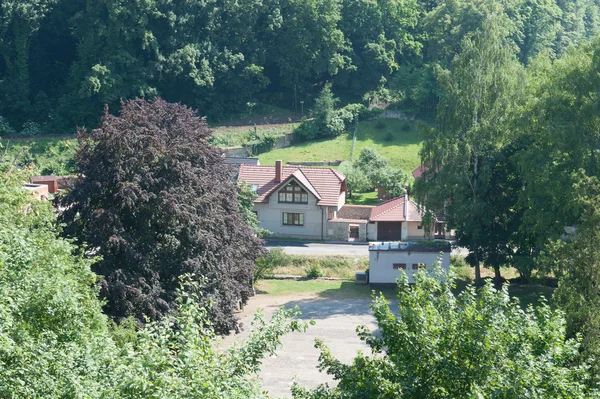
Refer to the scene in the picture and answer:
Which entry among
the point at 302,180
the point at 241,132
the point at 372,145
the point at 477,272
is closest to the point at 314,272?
the point at 477,272

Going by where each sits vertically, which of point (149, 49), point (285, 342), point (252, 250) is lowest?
point (285, 342)

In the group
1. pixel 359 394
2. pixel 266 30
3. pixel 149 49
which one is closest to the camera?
pixel 359 394

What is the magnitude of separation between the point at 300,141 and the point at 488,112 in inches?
1375

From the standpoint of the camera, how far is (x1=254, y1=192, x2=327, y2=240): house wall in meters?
53.2

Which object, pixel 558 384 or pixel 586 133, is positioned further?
pixel 586 133

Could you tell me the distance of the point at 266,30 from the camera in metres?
76.1

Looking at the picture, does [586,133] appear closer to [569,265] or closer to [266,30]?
[569,265]

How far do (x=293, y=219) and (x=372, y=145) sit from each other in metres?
19.5

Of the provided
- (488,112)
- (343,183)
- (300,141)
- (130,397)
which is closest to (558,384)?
(130,397)

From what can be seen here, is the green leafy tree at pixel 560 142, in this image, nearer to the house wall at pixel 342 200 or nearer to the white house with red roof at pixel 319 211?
the white house with red roof at pixel 319 211

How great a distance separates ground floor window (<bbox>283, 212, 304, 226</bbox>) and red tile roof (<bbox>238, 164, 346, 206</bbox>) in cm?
166

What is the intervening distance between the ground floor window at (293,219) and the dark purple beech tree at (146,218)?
74.1 ft

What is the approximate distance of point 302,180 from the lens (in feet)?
176

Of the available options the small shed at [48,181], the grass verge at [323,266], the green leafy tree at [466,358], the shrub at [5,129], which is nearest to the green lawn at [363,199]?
the grass verge at [323,266]
